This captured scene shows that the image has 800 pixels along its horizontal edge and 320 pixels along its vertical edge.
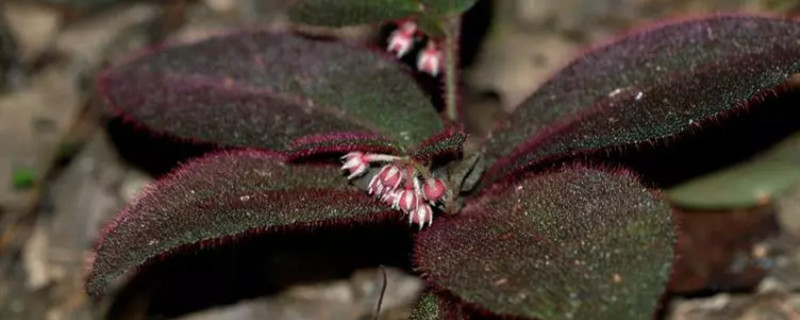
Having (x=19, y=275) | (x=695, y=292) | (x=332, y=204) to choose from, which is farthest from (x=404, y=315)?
(x=19, y=275)

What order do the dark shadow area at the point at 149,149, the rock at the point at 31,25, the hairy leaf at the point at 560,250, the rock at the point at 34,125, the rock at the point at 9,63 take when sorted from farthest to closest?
the rock at the point at 31,25
the rock at the point at 9,63
the rock at the point at 34,125
the dark shadow area at the point at 149,149
the hairy leaf at the point at 560,250

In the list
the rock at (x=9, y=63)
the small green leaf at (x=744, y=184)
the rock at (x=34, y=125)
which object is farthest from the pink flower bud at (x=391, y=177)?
the rock at (x=9, y=63)

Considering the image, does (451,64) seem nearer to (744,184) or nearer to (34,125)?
(744,184)

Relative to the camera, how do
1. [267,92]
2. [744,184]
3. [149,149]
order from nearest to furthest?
[267,92] < [744,184] < [149,149]

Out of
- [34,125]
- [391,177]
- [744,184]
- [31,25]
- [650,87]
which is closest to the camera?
[391,177]

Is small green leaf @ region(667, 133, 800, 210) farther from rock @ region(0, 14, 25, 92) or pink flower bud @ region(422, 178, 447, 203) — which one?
rock @ region(0, 14, 25, 92)

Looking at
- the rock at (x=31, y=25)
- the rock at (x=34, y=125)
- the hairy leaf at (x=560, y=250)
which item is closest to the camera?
the hairy leaf at (x=560, y=250)

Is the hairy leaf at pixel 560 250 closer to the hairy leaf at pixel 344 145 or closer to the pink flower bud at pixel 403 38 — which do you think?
the hairy leaf at pixel 344 145

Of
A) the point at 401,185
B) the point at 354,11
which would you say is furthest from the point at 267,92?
the point at 401,185
